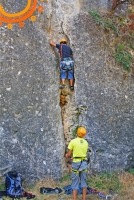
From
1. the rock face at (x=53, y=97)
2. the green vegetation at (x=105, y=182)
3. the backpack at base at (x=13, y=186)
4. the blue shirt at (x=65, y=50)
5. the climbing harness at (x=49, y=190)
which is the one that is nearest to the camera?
Result: the backpack at base at (x=13, y=186)

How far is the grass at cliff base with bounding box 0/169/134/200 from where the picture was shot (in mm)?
6520

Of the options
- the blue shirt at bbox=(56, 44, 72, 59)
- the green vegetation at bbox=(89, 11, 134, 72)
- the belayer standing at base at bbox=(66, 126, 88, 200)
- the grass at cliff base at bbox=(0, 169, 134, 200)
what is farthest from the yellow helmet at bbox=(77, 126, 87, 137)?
the green vegetation at bbox=(89, 11, 134, 72)

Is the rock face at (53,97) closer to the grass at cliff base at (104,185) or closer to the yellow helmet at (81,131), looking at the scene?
the grass at cliff base at (104,185)

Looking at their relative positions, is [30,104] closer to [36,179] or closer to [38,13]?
[36,179]

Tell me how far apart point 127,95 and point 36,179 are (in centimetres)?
309

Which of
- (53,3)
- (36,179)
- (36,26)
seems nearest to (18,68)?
Result: (36,26)

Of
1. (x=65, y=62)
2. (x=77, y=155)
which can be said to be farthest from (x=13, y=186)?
(x=65, y=62)

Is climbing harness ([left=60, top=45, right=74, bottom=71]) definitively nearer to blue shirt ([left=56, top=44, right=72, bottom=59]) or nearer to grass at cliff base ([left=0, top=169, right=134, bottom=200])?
blue shirt ([left=56, top=44, right=72, bottom=59])

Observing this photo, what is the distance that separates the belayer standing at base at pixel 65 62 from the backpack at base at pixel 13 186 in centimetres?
249

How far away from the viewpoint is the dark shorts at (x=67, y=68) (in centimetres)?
A: 777

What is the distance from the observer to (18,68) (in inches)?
293

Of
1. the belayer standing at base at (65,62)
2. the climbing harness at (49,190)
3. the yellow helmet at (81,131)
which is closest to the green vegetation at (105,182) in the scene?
the climbing harness at (49,190)

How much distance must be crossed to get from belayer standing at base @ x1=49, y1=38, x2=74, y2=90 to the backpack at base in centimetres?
249

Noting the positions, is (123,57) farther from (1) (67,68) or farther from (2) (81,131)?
(2) (81,131)
